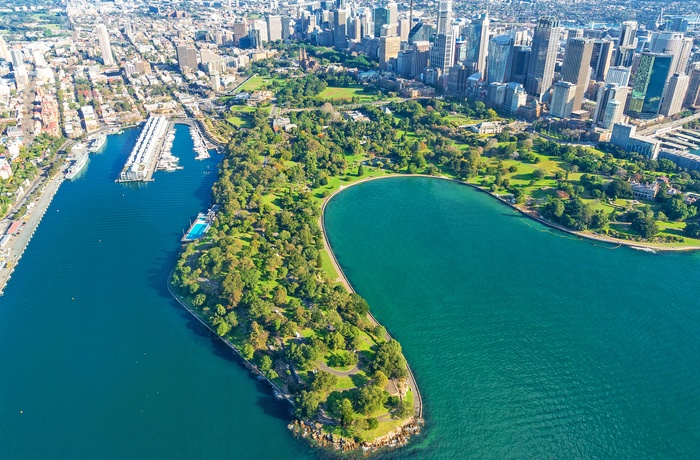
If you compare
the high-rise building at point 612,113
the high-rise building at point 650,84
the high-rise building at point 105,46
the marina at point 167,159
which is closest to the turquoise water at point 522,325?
the marina at point 167,159

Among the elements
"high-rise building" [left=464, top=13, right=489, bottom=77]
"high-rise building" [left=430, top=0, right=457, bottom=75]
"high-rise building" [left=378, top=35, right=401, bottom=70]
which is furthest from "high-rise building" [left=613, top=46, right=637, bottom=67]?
"high-rise building" [left=378, top=35, right=401, bottom=70]

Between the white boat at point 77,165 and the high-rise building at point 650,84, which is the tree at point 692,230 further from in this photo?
the white boat at point 77,165

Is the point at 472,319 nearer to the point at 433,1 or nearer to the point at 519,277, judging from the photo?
the point at 519,277

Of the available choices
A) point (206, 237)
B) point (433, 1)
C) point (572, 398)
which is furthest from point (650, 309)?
point (433, 1)

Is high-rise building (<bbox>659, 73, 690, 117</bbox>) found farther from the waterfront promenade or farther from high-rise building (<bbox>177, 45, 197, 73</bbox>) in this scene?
high-rise building (<bbox>177, 45, 197, 73</bbox>)

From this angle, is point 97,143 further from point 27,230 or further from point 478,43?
point 478,43

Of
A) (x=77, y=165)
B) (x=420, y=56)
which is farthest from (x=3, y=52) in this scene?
(x=420, y=56)
